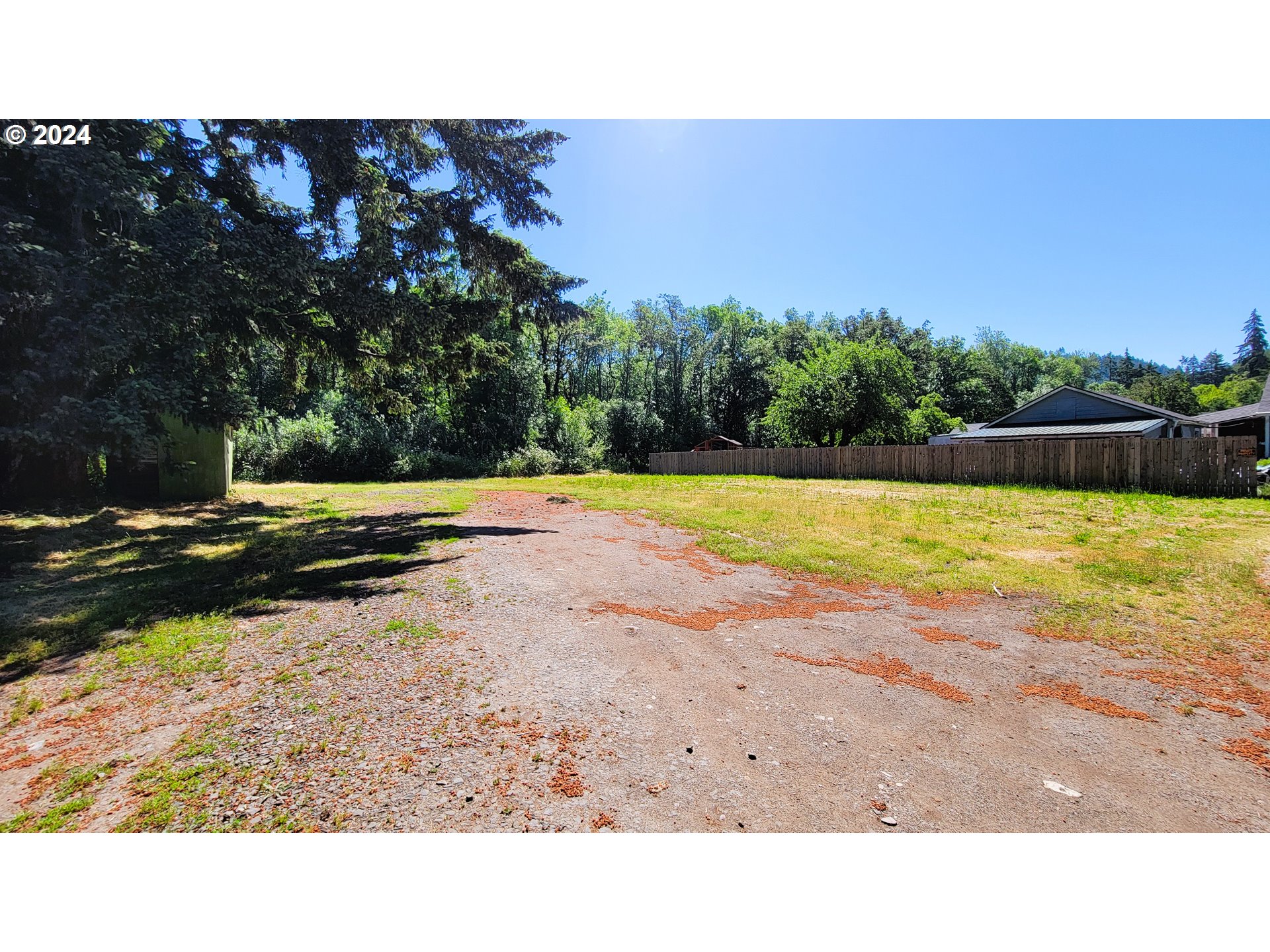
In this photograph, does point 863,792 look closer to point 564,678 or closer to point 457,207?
point 564,678

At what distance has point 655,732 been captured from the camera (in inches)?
120

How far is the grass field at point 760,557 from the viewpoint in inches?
190

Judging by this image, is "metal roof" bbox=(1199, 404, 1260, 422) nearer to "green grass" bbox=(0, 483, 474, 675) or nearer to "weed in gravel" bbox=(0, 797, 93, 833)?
"green grass" bbox=(0, 483, 474, 675)

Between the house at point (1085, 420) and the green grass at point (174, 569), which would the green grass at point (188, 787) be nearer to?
the green grass at point (174, 569)

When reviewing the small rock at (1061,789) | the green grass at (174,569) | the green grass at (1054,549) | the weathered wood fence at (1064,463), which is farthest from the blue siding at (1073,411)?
the green grass at (174,569)

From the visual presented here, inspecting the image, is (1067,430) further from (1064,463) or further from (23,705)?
(23,705)

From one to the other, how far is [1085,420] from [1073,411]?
888 millimetres

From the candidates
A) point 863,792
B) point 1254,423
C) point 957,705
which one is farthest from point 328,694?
point 1254,423

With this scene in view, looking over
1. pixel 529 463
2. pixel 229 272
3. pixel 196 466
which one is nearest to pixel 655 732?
pixel 229 272

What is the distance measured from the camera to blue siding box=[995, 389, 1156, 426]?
2691 cm

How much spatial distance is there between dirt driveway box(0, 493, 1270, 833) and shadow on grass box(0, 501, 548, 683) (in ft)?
3.82

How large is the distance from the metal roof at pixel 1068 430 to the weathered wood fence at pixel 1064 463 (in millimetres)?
992

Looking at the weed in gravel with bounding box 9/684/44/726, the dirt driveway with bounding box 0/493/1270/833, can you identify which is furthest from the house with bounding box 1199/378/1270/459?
the weed in gravel with bounding box 9/684/44/726

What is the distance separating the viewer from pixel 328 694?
341cm
